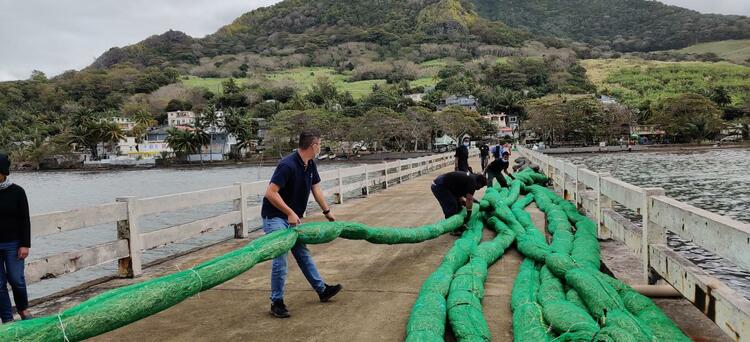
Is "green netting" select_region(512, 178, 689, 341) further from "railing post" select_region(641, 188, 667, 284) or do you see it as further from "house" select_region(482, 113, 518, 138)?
"house" select_region(482, 113, 518, 138)

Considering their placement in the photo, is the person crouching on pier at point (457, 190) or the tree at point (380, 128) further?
the tree at point (380, 128)

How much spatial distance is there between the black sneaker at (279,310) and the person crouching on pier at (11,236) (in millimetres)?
2067

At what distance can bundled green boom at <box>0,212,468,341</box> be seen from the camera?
2.80 meters

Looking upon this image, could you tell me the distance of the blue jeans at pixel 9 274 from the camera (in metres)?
4.64

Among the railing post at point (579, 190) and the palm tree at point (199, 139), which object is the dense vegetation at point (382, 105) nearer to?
the palm tree at point (199, 139)

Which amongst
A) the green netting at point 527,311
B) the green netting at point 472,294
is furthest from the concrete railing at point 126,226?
the green netting at point 527,311

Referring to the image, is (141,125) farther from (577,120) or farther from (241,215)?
(241,215)

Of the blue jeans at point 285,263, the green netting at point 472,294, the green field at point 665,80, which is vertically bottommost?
the green netting at point 472,294

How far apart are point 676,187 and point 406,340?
989 inches

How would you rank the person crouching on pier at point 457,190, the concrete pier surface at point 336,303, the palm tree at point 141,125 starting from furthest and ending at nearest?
the palm tree at point 141,125 → the person crouching on pier at point 457,190 → the concrete pier surface at point 336,303

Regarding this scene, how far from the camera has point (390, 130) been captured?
87062 mm

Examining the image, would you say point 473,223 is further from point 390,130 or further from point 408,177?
point 390,130

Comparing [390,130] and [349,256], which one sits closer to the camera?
[349,256]

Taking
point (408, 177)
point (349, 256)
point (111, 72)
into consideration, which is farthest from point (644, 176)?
point (111, 72)
